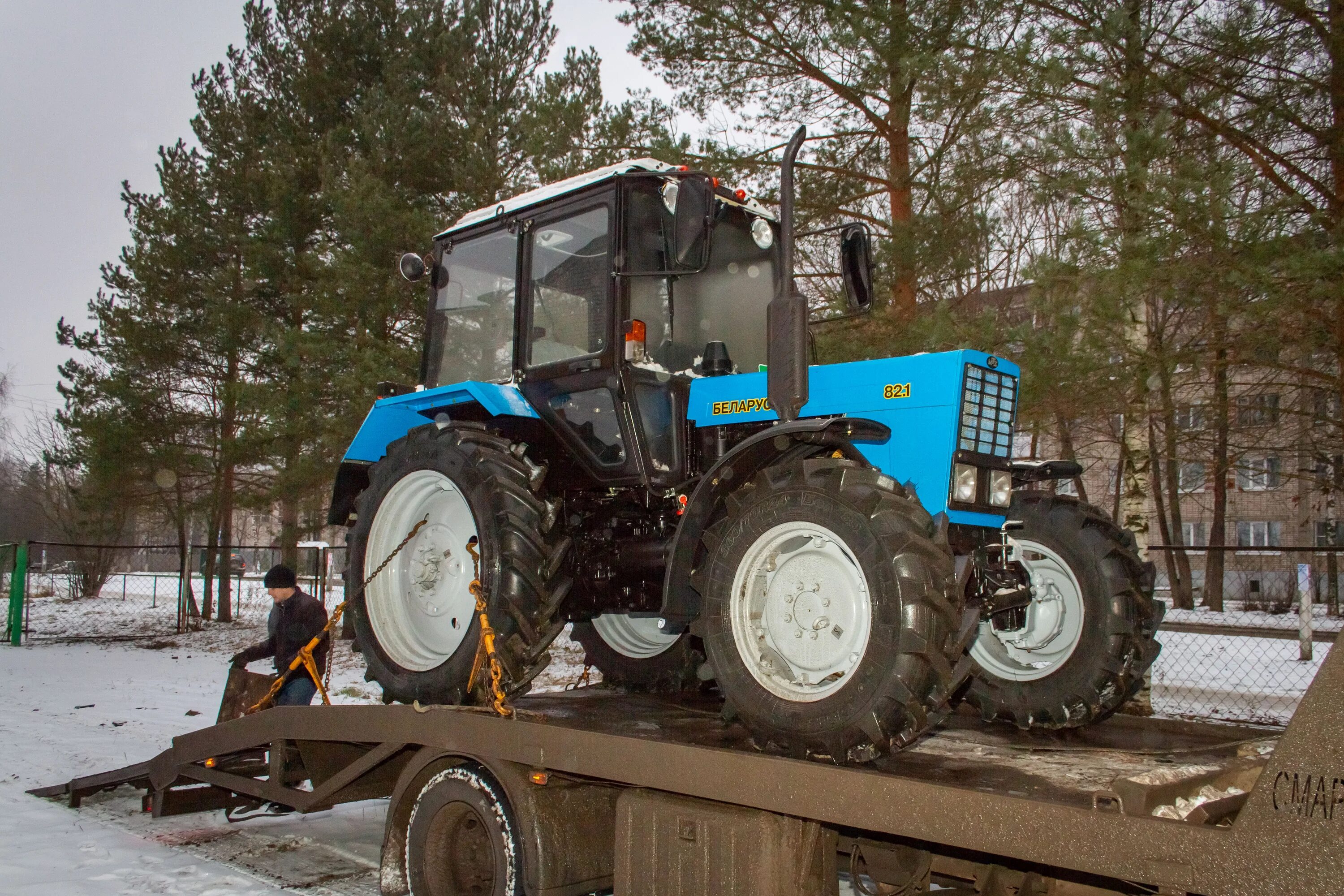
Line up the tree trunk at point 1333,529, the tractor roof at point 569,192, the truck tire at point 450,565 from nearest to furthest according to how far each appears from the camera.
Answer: the truck tire at point 450,565 → the tractor roof at point 569,192 → the tree trunk at point 1333,529

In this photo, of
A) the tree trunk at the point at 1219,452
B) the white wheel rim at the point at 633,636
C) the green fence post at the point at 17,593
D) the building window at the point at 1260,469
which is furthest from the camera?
the green fence post at the point at 17,593

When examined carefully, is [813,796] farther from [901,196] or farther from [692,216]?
[901,196]

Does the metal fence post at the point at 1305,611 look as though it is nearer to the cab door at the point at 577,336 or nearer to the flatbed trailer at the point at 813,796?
the flatbed trailer at the point at 813,796

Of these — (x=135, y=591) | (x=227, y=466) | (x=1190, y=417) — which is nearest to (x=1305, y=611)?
(x=1190, y=417)

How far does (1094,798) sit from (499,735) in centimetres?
212

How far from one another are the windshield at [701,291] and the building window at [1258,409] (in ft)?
18.6

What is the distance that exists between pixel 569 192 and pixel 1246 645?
12521 mm

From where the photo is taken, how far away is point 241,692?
605 centimetres

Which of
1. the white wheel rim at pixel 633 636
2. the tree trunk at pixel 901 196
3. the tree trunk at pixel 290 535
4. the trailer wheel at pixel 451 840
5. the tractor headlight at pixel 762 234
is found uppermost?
the tree trunk at pixel 901 196

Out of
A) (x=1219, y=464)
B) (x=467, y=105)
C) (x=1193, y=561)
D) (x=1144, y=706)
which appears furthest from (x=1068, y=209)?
(x=1193, y=561)

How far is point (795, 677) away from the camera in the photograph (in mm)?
3582

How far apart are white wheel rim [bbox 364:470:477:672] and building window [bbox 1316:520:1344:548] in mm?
18774

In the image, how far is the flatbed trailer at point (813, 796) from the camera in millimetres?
2260

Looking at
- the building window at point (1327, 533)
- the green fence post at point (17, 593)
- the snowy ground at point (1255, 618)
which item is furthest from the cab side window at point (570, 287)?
the building window at point (1327, 533)
